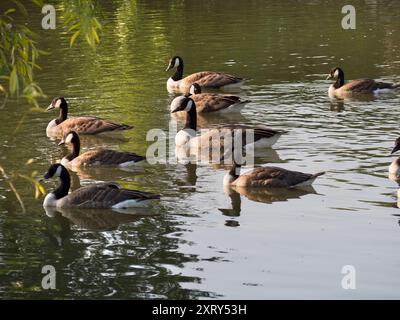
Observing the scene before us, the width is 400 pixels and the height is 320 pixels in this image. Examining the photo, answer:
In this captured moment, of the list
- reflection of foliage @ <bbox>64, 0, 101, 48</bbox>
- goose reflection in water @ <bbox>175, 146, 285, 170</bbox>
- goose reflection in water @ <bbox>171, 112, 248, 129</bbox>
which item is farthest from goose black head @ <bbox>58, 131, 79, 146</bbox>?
reflection of foliage @ <bbox>64, 0, 101, 48</bbox>

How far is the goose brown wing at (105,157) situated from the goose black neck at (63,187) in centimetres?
232

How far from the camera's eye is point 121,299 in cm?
1282

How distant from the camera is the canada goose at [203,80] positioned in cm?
2783

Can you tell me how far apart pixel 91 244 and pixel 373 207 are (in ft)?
16.3

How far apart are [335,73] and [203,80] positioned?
391cm

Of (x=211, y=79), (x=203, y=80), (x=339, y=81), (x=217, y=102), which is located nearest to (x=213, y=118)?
(x=217, y=102)

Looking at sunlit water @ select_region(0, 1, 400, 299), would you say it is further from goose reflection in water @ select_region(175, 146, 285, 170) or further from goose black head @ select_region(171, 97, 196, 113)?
goose black head @ select_region(171, 97, 196, 113)

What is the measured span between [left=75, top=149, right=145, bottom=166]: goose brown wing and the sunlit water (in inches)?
8.9

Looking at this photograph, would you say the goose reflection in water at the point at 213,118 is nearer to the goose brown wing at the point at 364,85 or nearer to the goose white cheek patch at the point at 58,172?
the goose brown wing at the point at 364,85

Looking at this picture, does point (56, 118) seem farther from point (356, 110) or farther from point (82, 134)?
point (356, 110)

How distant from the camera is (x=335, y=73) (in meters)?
27.4

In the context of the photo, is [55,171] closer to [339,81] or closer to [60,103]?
[60,103]

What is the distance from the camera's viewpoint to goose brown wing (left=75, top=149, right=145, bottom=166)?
19.9 m
